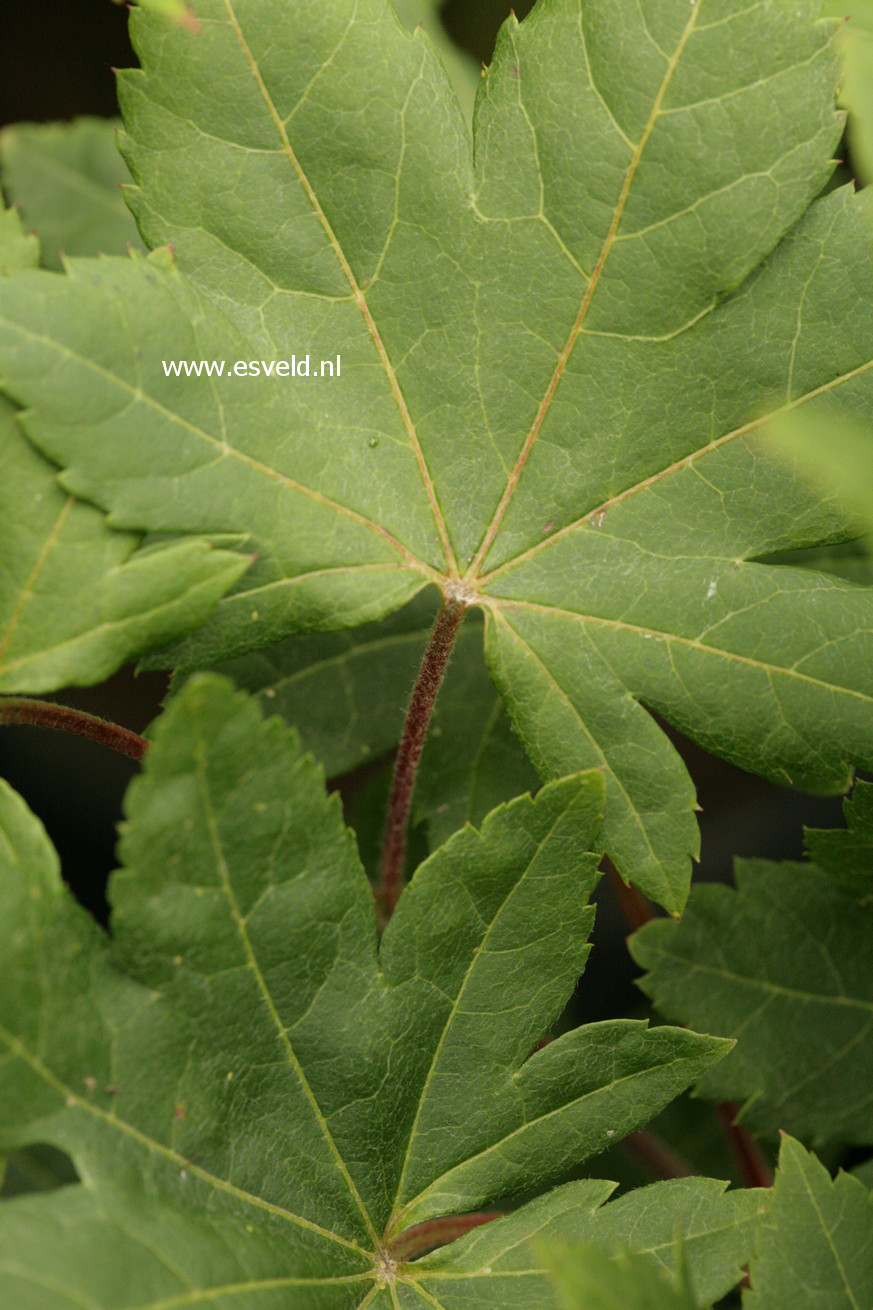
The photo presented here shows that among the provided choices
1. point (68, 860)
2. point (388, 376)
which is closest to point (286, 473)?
point (388, 376)

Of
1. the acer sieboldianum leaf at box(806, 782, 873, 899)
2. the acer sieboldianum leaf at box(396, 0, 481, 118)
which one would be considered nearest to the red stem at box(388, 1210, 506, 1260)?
the acer sieboldianum leaf at box(806, 782, 873, 899)

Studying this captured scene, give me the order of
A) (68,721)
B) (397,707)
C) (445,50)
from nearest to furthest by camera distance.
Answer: (68,721)
(397,707)
(445,50)

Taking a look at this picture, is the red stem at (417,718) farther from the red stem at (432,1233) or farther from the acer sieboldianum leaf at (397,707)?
the red stem at (432,1233)

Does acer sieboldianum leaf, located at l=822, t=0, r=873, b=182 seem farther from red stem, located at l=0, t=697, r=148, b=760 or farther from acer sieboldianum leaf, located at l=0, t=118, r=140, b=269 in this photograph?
acer sieboldianum leaf, located at l=0, t=118, r=140, b=269

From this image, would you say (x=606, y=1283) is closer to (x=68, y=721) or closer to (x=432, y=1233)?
(x=432, y=1233)

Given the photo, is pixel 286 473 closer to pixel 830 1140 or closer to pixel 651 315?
pixel 651 315

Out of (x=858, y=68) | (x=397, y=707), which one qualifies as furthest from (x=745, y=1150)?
(x=858, y=68)
